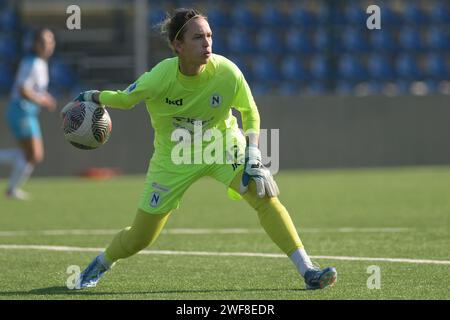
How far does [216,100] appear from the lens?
762 cm

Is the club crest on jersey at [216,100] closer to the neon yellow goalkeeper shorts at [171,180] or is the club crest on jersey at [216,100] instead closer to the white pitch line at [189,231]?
the neon yellow goalkeeper shorts at [171,180]

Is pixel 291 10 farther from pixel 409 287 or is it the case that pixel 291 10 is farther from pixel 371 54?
pixel 409 287

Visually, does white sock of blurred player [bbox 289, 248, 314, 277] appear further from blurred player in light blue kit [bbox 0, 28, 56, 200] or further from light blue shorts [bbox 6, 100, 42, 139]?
light blue shorts [bbox 6, 100, 42, 139]

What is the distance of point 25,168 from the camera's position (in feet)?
54.0

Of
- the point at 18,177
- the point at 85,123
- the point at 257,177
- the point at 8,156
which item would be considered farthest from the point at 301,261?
the point at 8,156

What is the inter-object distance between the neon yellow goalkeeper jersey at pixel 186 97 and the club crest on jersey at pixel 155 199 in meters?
0.31

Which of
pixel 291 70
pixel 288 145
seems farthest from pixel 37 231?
pixel 291 70

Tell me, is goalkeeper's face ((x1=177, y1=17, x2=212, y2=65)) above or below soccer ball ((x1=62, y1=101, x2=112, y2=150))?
above

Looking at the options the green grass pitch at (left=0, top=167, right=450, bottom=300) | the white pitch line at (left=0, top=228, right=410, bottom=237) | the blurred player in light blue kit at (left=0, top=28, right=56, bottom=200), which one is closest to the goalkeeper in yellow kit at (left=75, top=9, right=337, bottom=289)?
the green grass pitch at (left=0, top=167, right=450, bottom=300)

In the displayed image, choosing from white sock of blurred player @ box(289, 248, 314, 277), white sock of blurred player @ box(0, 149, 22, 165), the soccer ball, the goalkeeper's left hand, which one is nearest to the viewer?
white sock of blurred player @ box(289, 248, 314, 277)

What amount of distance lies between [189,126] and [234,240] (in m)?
2.98

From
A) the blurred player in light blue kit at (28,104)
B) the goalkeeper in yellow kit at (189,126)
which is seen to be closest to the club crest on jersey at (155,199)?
Answer: the goalkeeper in yellow kit at (189,126)

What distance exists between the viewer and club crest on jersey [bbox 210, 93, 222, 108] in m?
7.61

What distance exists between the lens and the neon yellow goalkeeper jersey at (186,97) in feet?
24.5
